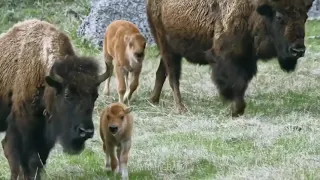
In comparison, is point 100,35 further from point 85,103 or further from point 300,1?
point 85,103

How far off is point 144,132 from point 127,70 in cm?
203

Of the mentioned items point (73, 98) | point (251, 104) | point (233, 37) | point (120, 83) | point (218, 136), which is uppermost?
point (73, 98)

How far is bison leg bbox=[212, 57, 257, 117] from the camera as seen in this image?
1048cm

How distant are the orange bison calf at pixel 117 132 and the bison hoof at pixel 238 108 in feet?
9.26

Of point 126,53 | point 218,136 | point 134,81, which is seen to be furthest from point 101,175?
point 126,53

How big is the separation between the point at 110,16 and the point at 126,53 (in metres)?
5.83

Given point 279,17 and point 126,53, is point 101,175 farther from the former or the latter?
point 126,53

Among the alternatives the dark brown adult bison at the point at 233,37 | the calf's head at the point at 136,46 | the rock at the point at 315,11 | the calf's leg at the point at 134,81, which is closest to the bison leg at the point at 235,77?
the dark brown adult bison at the point at 233,37

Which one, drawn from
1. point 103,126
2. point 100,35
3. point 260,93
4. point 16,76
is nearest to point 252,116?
point 260,93

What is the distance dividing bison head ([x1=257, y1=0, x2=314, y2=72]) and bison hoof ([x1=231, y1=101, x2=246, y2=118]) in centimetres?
80

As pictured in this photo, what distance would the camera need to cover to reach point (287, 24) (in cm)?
985

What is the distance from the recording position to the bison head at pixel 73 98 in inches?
269

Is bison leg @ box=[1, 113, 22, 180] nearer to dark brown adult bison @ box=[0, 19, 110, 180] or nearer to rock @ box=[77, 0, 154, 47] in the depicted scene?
dark brown adult bison @ box=[0, 19, 110, 180]

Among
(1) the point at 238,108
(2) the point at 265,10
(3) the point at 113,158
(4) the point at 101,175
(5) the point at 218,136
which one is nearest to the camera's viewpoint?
(4) the point at 101,175
